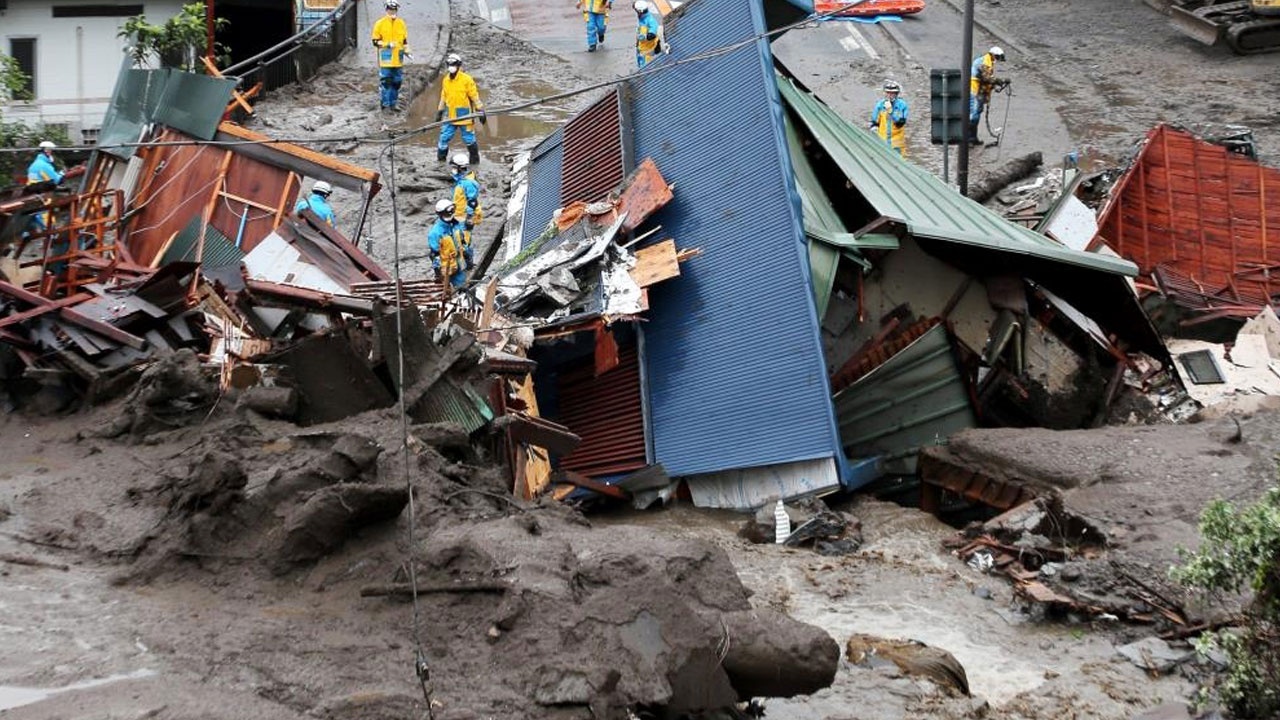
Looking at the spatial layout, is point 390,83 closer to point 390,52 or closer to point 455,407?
point 390,52

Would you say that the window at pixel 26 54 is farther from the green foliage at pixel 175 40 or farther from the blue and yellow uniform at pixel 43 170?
the blue and yellow uniform at pixel 43 170

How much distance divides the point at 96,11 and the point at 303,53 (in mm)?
3156

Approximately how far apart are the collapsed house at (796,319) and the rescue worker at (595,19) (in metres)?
9.60

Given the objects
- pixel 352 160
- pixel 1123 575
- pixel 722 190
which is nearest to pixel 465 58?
Result: pixel 352 160

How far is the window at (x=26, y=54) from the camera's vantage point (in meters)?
23.3

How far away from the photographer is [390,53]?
22656 millimetres

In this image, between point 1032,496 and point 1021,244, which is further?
point 1021,244

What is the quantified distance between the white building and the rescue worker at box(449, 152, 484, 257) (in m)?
7.88

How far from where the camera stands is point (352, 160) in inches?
854

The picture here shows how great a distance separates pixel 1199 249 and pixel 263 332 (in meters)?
12.0

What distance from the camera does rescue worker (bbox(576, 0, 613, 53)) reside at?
25.8 metres

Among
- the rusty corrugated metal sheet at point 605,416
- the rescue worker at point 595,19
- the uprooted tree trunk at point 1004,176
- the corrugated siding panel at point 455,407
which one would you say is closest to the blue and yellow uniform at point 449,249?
the rusty corrugated metal sheet at point 605,416

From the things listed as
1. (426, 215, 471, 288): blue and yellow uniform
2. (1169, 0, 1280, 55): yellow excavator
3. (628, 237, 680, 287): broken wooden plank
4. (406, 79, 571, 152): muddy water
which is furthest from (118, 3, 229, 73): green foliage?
(1169, 0, 1280, 55): yellow excavator

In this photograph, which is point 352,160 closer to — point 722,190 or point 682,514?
point 722,190
